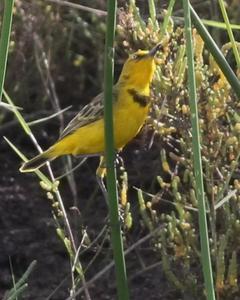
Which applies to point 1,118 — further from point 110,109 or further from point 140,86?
point 110,109

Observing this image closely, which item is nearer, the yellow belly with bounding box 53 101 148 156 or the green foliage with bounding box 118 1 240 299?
the green foliage with bounding box 118 1 240 299

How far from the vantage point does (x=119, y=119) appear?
3207mm

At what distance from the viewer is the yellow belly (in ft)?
10.4

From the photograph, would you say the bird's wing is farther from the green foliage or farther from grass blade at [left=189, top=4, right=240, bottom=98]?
grass blade at [left=189, top=4, right=240, bottom=98]

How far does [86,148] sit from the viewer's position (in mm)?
3361

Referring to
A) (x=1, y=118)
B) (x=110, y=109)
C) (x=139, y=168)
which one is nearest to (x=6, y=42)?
(x=110, y=109)

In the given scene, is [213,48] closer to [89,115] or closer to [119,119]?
[119,119]

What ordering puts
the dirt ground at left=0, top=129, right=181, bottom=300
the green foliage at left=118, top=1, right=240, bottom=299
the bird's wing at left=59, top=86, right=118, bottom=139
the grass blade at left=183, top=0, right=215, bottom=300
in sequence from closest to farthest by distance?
the grass blade at left=183, top=0, right=215, bottom=300 → the green foliage at left=118, top=1, right=240, bottom=299 → the bird's wing at left=59, top=86, right=118, bottom=139 → the dirt ground at left=0, top=129, right=181, bottom=300

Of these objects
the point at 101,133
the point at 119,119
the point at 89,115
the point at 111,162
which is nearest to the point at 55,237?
the point at 89,115

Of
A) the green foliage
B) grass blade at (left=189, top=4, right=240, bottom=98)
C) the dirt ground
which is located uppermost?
grass blade at (left=189, top=4, right=240, bottom=98)

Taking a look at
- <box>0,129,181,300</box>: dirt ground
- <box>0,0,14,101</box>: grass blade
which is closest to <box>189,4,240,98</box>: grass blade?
<box>0,0,14,101</box>: grass blade

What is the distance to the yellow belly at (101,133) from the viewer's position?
3.18 m

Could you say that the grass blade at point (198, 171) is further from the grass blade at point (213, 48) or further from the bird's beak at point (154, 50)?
the bird's beak at point (154, 50)

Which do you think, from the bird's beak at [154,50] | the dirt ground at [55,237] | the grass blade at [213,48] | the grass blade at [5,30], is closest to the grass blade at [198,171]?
the grass blade at [213,48]
